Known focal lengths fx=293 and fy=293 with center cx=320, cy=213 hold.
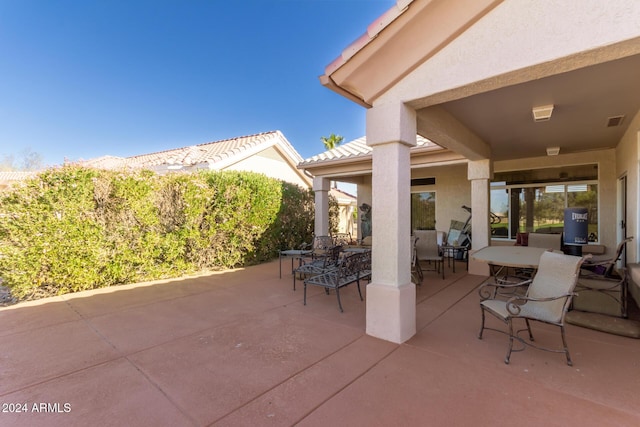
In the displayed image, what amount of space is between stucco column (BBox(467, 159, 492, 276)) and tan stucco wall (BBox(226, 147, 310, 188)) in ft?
31.7

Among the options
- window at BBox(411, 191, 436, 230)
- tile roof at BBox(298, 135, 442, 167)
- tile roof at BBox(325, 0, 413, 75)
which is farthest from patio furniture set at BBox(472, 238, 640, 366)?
window at BBox(411, 191, 436, 230)

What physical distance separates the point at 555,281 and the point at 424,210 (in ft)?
27.8

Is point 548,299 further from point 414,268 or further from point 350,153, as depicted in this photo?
point 350,153

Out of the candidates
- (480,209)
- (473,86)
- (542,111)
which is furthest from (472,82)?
(480,209)

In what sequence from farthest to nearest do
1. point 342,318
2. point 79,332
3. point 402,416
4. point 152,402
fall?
point 342,318
point 79,332
point 152,402
point 402,416

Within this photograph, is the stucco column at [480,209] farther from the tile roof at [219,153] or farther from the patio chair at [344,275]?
the tile roof at [219,153]

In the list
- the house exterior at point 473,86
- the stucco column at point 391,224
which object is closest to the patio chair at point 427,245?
the house exterior at point 473,86

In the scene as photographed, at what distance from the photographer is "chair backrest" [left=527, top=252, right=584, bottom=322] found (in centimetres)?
303

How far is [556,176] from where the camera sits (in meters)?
8.68

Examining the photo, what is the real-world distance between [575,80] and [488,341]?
326 cm

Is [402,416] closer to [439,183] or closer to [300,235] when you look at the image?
[300,235]

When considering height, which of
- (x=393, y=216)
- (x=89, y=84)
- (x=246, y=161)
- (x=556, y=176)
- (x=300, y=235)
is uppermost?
(x=89, y=84)

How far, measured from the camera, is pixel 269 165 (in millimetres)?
15500

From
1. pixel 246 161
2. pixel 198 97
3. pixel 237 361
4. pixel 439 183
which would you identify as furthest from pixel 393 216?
pixel 198 97
